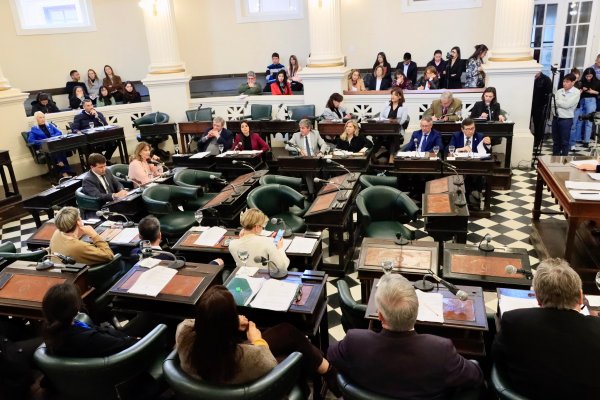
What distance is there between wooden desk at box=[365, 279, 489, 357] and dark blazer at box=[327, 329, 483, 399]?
1.38 ft

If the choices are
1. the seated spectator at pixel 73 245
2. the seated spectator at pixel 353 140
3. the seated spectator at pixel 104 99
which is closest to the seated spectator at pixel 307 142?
the seated spectator at pixel 353 140

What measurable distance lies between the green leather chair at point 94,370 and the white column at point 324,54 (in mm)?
7249

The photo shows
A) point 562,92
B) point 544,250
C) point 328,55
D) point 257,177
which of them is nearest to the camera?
point 544,250

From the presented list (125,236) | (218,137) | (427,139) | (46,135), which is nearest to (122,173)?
(218,137)

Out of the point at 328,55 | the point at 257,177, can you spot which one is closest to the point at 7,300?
the point at 257,177

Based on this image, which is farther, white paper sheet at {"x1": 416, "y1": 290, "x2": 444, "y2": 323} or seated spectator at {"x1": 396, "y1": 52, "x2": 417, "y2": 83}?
seated spectator at {"x1": 396, "y1": 52, "x2": 417, "y2": 83}

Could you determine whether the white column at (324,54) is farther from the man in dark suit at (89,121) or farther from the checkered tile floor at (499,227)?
the man in dark suit at (89,121)

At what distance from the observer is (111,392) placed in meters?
2.58

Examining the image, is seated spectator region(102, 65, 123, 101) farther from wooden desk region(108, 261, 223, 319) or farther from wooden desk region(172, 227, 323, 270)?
wooden desk region(108, 261, 223, 319)

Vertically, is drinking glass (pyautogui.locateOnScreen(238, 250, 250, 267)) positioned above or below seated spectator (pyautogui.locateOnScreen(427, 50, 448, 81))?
below

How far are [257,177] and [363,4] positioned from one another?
6907mm

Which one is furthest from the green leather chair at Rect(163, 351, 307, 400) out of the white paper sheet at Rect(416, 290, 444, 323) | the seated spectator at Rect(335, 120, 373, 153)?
the seated spectator at Rect(335, 120, 373, 153)

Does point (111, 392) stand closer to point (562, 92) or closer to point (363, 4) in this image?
point (562, 92)

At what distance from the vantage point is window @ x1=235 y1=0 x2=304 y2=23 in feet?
37.8
